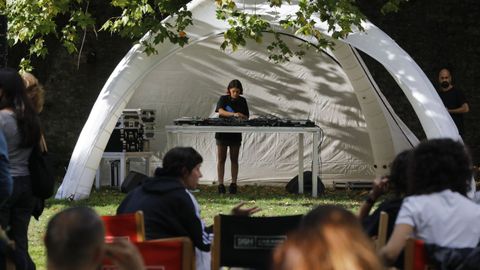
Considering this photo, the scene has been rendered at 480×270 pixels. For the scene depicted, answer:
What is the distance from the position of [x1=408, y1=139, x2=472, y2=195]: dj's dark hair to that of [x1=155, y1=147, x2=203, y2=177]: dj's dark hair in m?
1.53

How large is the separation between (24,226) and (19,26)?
6423 millimetres

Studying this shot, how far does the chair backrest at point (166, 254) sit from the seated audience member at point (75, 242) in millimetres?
1163

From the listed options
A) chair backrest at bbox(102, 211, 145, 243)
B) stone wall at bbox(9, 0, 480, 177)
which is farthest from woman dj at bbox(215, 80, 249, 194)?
chair backrest at bbox(102, 211, 145, 243)

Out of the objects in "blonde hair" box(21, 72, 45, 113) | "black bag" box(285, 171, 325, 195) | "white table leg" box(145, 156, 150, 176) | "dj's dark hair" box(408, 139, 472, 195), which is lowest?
"black bag" box(285, 171, 325, 195)

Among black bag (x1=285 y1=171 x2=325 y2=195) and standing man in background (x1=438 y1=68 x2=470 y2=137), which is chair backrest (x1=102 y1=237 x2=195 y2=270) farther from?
black bag (x1=285 y1=171 x2=325 y2=195)

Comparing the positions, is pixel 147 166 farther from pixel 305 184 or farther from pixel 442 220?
pixel 442 220

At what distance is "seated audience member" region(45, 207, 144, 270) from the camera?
3.00m

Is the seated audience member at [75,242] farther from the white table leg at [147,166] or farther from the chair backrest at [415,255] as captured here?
the white table leg at [147,166]

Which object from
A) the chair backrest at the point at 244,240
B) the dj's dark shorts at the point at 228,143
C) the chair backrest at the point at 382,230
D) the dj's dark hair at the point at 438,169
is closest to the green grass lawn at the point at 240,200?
the dj's dark shorts at the point at 228,143

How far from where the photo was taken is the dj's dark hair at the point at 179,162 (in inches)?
214

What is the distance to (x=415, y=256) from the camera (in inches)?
163

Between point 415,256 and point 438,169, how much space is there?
0.45 m

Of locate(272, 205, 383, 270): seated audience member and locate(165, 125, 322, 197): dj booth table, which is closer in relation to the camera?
locate(272, 205, 383, 270): seated audience member

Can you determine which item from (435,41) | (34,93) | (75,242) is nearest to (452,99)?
(435,41)
